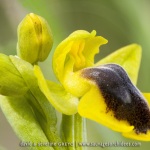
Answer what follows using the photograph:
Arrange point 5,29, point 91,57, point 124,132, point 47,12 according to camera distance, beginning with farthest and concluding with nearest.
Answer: point 5,29, point 47,12, point 91,57, point 124,132

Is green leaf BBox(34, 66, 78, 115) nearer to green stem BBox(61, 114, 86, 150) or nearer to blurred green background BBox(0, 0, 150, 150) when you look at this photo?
green stem BBox(61, 114, 86, 150)

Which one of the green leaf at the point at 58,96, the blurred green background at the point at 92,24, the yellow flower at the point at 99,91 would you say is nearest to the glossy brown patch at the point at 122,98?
the yellow flower at the point at 99,91

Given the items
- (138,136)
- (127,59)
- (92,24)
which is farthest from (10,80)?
(92,24)

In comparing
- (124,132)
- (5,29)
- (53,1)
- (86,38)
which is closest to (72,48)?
(86,38)

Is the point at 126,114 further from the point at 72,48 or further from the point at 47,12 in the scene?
the point at 47,12

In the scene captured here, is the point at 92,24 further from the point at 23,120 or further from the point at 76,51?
the point at 23,120

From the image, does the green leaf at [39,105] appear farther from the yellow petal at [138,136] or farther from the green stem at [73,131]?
the yellow petal at [138,136]

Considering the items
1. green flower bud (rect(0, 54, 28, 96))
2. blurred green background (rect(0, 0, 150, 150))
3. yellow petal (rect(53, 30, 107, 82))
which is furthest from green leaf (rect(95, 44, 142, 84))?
green flower bud (rect(0, 54, 28, 96))
